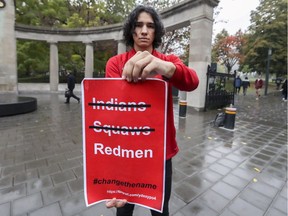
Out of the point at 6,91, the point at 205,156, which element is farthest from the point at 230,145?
the point at 6,91

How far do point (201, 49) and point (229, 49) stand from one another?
29.4m

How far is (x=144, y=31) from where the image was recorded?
53.1 inches

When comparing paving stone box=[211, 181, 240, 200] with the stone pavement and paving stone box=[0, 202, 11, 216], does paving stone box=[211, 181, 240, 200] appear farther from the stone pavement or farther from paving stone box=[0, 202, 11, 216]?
paving stone box=[0, 202, 11, 216]

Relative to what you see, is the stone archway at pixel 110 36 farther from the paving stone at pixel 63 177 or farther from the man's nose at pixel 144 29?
the man's nose at pixel 144 29

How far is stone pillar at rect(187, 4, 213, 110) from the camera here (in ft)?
32.7

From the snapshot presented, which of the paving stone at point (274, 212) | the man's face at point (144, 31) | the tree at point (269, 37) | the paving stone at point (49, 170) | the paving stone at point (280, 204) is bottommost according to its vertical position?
the paving stone at point (274, 212)

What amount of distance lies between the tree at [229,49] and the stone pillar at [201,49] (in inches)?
1054

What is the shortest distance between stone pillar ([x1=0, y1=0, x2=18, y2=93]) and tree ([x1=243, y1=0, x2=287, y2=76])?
24804 millimetres

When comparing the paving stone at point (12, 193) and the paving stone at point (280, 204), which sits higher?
the paving stone at point (12, 193)

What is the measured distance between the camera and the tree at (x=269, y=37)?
2320 cm

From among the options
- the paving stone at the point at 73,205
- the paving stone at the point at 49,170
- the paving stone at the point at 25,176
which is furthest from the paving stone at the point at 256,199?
the paving stone at the point at 25,176

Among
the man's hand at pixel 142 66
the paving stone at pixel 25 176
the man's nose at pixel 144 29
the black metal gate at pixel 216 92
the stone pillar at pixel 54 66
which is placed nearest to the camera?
the man's hand at pixel 142 66

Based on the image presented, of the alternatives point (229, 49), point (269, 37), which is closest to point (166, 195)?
point (269, 37)

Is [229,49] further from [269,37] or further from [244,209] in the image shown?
[244,209]
